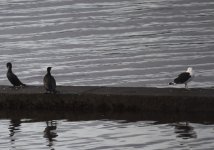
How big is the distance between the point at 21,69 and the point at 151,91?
7667mm

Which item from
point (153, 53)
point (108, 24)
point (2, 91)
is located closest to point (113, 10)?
point (108, 24)

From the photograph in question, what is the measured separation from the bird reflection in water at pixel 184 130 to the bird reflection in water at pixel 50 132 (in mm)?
2203

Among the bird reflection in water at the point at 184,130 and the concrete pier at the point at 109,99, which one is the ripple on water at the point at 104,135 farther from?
the concrete pier at the point at 109,99

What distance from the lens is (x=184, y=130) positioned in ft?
49.0

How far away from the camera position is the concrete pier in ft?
53.4

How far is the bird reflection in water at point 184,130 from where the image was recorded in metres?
14.4

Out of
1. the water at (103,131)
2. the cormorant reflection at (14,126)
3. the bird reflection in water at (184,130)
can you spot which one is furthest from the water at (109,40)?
the bird reflection in water at (184,130)

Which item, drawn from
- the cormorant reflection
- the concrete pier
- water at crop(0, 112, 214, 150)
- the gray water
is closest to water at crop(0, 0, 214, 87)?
the gray water

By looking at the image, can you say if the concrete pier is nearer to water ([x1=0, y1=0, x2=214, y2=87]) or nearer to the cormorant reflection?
the cormorant reflection

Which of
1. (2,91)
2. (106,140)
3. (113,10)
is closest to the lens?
(106,140)

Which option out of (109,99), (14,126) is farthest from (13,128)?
(109,99)

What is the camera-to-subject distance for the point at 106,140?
14.2 meters

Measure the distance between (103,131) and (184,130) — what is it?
4.78 ft

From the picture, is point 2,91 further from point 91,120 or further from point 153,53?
point 153,53
